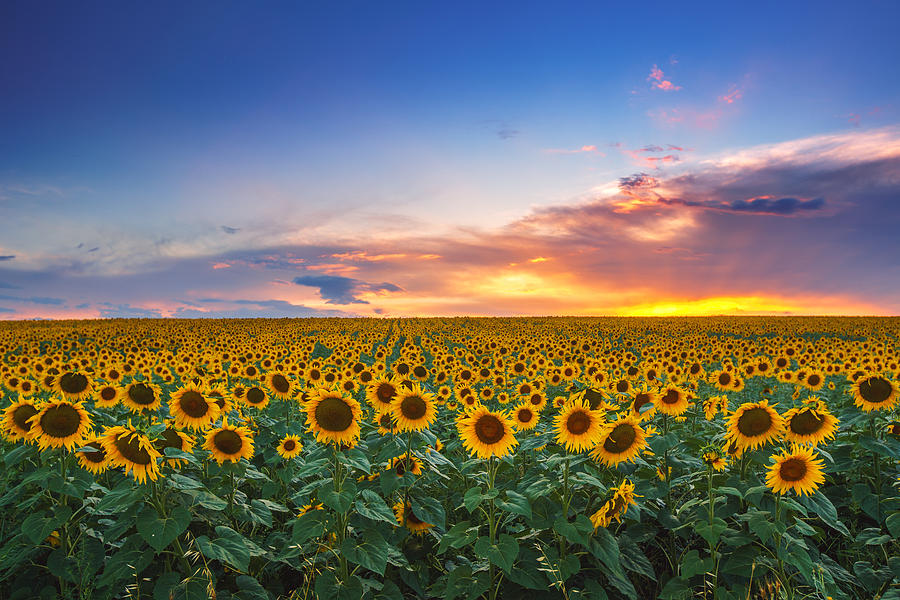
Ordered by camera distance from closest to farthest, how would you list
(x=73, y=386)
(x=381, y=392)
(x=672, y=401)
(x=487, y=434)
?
1. (x=487, y=434)
2. (x=381, y=392)
3. (x=672, y=401)
4. (x=73, y=386)

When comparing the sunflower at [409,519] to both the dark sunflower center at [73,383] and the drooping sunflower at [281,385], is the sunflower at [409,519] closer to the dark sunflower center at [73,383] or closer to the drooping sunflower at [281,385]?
the drooping sunflower at [281,385]

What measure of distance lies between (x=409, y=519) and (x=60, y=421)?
3684 millimetres

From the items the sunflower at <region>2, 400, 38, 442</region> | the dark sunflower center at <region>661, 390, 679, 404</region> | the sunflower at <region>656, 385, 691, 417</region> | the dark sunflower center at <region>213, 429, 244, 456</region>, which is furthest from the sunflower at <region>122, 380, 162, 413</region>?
the dark sunflower center at <region>661, 390, 679, 404</region>

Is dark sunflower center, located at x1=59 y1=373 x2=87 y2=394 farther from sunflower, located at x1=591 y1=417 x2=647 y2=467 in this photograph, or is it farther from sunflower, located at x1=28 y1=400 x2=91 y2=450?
sunflower, located at x1=591 y1=417 x2=647 y2=467

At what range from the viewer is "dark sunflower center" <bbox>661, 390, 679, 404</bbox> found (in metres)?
7.06

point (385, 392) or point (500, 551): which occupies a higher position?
point (385, 392)

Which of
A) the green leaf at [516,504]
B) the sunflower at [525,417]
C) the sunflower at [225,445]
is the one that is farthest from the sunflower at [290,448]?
the green leaf at [516,504]

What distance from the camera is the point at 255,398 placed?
9.65 meters

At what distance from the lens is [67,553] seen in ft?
17.4

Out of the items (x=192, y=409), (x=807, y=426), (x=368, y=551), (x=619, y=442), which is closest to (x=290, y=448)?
(x=192, y=409)

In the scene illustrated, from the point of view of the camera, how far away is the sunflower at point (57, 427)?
17.8ft

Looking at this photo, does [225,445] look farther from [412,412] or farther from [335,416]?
[412,412]

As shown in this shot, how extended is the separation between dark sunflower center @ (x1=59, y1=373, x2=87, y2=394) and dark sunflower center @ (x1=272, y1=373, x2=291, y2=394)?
10.2 feet

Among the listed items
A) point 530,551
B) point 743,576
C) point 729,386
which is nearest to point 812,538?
point 743,576
